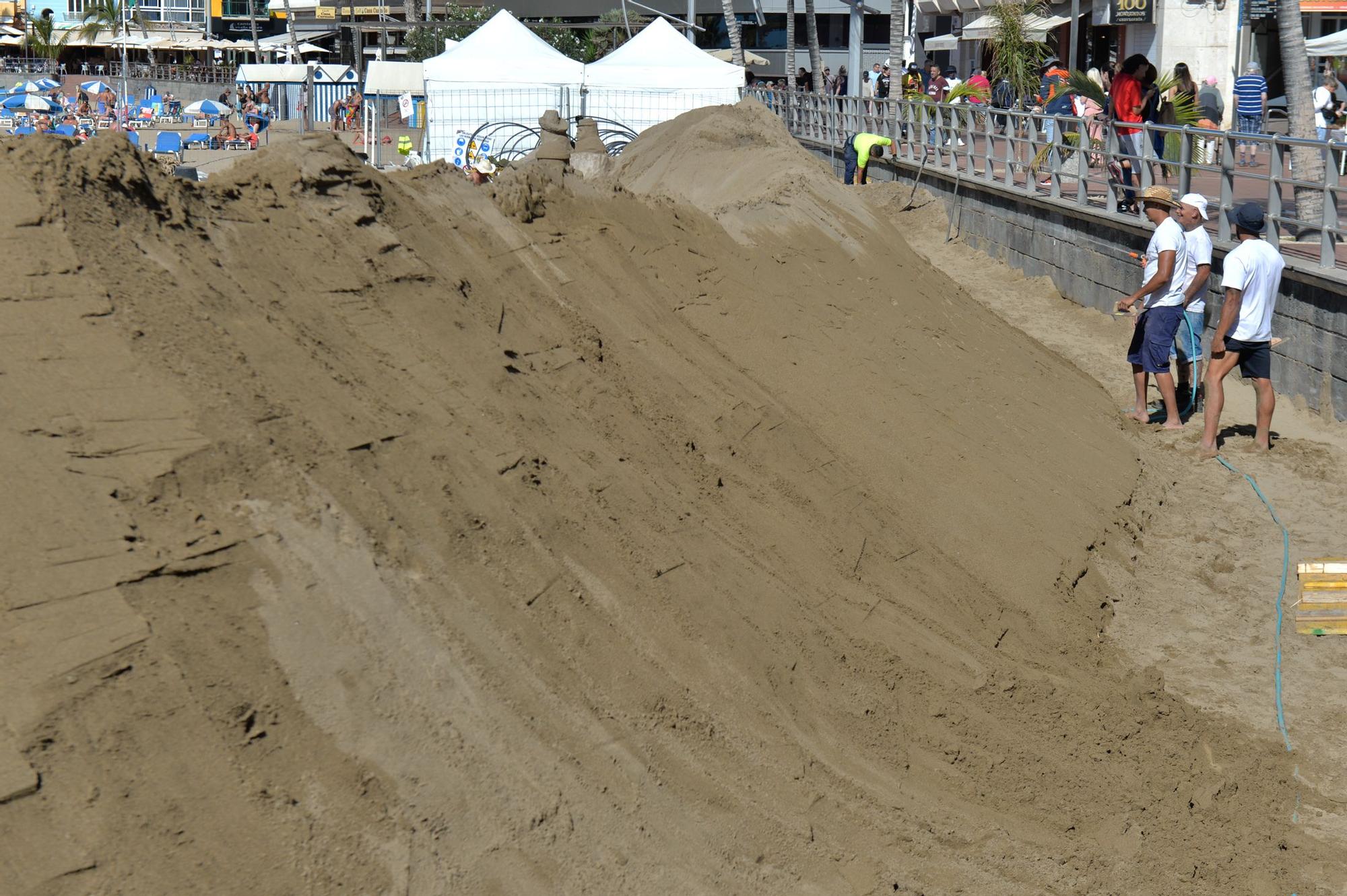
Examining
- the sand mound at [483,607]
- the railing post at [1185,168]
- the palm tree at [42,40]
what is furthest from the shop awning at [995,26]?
the palm tree at [42,40]

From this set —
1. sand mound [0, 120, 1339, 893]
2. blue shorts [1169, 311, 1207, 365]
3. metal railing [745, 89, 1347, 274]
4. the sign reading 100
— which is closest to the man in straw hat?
blue shorts [1169, 311, 1207, 365]

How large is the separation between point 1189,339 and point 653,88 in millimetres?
12297

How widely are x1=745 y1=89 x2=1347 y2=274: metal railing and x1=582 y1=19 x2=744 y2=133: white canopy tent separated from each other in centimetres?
272

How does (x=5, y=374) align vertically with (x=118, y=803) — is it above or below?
above

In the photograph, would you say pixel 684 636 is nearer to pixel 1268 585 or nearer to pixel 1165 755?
pixel 1165 755

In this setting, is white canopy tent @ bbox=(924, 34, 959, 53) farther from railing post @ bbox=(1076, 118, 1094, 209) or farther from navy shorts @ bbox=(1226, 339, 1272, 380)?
navy shorts @ bbox=(1226, 339, 1272, 380)

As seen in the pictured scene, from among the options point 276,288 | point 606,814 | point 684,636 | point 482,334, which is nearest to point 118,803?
point 606,814

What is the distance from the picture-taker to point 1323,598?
278 inches

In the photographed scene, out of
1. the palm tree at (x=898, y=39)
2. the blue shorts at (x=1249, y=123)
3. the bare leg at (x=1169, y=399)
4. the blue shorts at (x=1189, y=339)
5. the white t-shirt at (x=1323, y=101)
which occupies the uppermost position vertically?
the palm tree at (x=898, y=39)

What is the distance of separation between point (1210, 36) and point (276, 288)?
26.3 meters

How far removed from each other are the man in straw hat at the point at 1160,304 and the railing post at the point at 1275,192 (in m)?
0.87

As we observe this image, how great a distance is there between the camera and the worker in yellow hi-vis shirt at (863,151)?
1984 centimetres

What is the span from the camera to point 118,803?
3.56 meters

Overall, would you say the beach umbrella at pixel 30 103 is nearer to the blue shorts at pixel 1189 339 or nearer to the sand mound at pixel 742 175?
the sand mound at pixel 742 175
